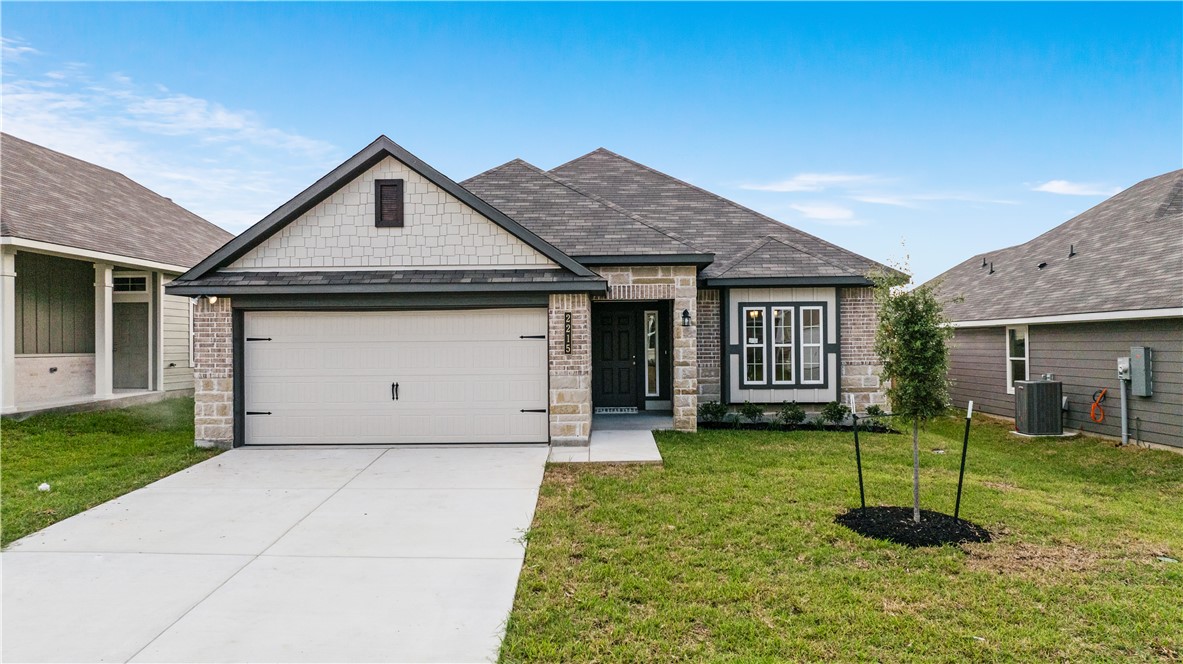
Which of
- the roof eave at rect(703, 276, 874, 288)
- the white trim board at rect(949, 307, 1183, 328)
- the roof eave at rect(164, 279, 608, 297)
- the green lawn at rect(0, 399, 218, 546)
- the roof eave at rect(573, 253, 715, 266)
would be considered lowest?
the green lawn at rect(0, 399, 218, 546)

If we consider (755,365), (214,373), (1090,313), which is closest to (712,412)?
(755,365)

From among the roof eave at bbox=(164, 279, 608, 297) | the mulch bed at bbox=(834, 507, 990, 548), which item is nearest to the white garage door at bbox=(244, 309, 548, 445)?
the roof eave at bbox=(164, 279, 608, 297)

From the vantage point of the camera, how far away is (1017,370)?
1393 centimetres

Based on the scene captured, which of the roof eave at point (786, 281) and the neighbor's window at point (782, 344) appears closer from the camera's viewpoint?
the roof eave at point (786, 281)

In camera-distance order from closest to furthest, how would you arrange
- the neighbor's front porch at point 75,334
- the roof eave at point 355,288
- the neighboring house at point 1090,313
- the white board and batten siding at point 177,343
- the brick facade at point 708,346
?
1. the roof eave at point 355,288
2. the neighboring house at point 1090,313
3. the neighbor's front porch at point 75,334
4. the brick facade at point 708,346
5. the white board and batten siding at point 177,343

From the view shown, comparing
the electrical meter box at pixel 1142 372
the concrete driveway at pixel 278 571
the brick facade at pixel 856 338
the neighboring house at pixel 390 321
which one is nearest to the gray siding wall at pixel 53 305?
the neighboring house at pixel 390 321

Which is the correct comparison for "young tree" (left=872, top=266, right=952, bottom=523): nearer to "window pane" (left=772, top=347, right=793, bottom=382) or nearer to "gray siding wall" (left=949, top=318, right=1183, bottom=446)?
"window pane" (left=772, top=347, right=793, bottom=382)

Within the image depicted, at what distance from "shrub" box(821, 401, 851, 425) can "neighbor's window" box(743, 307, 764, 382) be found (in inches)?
53.8

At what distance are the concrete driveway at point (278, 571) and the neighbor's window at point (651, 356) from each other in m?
5.65

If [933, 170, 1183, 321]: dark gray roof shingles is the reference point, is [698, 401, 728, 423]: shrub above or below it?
below

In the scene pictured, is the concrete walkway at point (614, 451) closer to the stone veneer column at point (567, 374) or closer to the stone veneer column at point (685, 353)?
the stone veneer column at point (567, 374)

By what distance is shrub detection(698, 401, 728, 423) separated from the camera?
38.9 feet

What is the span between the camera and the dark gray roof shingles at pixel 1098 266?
1095 centimetres

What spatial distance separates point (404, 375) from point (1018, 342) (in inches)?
534
